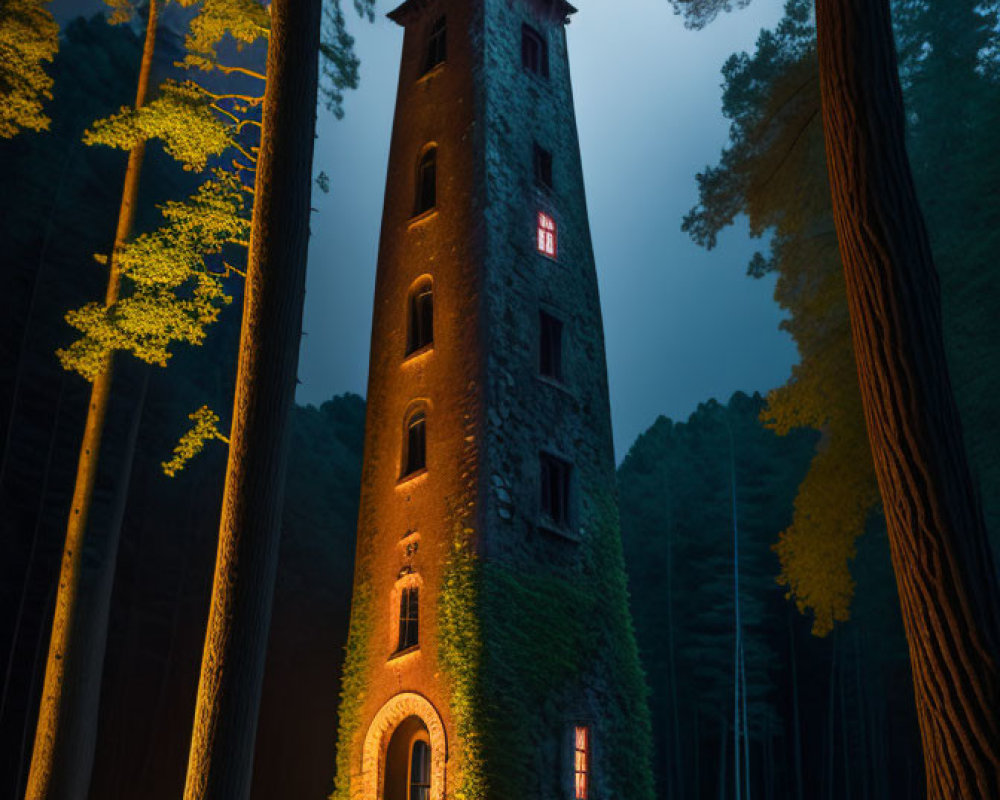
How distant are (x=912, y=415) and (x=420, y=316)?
11.8 meters

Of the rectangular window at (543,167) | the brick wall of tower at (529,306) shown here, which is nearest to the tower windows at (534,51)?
the brick wall of tower at (529,306)

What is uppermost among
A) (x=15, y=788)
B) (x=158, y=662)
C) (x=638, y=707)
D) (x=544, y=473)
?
(x=544, y=473)

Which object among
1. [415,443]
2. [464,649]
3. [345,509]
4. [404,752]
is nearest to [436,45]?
[415,443]

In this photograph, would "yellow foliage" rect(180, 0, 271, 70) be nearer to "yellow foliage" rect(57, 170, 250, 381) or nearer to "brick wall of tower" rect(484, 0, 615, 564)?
"yellow foliage" rect(57, 170, 250, 381)

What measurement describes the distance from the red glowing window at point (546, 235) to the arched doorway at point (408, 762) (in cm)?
827

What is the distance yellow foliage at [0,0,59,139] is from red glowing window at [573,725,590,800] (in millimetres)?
11055

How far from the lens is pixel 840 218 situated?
16.6 ft

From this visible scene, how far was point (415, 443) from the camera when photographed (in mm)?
14711

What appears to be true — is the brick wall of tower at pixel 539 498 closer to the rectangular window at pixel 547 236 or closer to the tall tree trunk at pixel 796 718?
the rectangular window at pixel 547 236

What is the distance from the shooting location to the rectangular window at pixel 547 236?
16.3 m

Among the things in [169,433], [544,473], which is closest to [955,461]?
[544,473]

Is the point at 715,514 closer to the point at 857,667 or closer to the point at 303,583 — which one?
the point at 857,667

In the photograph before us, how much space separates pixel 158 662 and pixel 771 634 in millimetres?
19168

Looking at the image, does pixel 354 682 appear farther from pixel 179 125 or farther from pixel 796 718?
pixel 796 718
